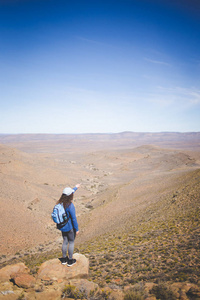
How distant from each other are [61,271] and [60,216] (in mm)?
1738

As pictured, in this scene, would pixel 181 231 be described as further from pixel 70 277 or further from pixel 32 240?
pixel 32 240

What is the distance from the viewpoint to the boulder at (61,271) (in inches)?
177

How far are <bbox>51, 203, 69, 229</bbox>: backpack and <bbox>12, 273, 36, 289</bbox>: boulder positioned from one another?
1.58m

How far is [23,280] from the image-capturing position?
14.1 feet

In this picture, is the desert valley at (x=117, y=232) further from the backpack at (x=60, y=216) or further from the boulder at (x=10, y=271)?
the boulder at (x=10, y=271)

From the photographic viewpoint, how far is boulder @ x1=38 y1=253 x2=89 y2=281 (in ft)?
14.8

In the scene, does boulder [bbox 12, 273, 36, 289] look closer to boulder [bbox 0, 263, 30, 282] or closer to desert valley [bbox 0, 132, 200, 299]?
boulder [bbox 0, 263, 30, 282]

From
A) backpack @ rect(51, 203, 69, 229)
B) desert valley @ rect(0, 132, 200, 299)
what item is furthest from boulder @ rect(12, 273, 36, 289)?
desert valley @ rect(0, 132, 200, 299)

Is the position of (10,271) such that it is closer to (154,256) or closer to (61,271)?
(61,271)

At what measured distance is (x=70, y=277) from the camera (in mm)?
4449

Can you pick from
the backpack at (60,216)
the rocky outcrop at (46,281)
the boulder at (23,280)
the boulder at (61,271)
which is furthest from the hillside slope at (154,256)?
the backpack at (60,216)

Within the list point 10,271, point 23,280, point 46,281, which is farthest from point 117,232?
point 23,280

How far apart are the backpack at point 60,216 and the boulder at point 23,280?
62.2 inches

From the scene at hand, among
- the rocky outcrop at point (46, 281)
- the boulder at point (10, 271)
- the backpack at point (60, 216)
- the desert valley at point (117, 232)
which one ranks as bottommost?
the desert valley at point (117, 232)
